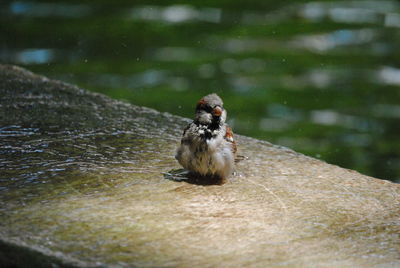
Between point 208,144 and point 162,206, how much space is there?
1.35 feet

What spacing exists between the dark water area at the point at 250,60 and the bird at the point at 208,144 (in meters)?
2.83

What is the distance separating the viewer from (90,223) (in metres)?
2.87

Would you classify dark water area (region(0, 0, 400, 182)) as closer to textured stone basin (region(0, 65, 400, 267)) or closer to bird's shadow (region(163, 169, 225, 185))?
textured stone basin (region(0, 65, 400, 267))

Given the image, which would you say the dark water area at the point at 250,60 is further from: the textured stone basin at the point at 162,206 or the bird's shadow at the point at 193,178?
the bird's shadow at the point at 193,178

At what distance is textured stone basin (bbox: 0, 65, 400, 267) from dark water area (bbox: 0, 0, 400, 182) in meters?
2.26

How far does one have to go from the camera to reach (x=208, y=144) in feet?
10.8

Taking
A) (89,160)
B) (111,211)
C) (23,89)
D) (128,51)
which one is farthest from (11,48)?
(111,211)

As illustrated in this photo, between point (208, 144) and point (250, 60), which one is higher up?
point (250, 60)

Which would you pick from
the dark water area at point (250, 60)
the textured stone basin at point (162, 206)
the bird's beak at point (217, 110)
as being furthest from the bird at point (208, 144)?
the dark water area at point (250, 60)

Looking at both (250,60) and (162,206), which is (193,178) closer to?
(162,206)

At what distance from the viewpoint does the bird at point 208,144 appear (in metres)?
3.31

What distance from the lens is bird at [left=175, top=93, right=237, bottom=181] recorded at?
130 inches

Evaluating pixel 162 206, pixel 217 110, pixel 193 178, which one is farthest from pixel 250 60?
pixel 162 206

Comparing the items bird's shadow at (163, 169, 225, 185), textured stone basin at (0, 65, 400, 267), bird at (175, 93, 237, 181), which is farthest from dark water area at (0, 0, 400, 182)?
bird at (175, 93, 237, 181)
